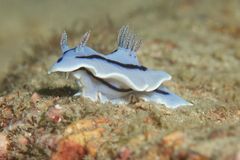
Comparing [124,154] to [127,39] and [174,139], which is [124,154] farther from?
[127,39]

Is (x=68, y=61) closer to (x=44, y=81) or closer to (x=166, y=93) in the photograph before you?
(x=166, y=93)

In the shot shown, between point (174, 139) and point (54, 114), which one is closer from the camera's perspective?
point (174, 139)

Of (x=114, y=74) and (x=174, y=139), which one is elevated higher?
(x=114, y=74)

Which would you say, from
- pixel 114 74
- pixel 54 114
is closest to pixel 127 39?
pixel 114 74

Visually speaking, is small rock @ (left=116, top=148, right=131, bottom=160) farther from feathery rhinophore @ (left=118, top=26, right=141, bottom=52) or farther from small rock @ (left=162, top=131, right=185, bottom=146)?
feathery rhinophore @ (left=118, top=26, right=141, bottom=52)

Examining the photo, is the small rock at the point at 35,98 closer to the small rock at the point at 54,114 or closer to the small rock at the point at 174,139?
the small rock at the point at 54,114

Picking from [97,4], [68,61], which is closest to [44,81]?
[68,61]

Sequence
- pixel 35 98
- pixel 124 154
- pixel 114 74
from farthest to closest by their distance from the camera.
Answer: pixel 35 98 < pixel 114 74 < pixel 124 154

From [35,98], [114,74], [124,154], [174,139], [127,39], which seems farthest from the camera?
[35,98]

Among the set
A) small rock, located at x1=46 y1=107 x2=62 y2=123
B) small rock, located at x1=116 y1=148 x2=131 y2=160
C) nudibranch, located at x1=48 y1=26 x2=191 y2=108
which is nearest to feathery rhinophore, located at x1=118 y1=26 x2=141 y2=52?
nudibranch, located at x1=48 y1=26 x2=191 y2=108

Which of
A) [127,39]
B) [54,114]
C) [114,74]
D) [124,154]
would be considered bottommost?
[124,154]
